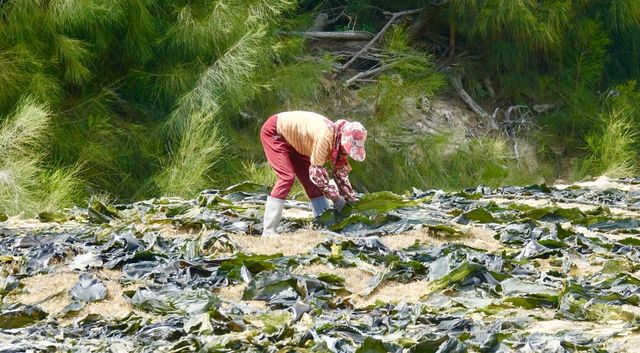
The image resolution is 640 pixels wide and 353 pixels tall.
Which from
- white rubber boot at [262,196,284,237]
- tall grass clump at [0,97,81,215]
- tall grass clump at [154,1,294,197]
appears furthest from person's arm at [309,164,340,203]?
tall grass clump at [154,1,294,197]

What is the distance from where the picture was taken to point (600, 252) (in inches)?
256

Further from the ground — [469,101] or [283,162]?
[283,162]

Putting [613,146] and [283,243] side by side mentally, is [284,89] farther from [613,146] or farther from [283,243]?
[283,243]

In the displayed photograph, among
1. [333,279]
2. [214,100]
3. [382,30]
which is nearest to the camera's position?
[333,279]

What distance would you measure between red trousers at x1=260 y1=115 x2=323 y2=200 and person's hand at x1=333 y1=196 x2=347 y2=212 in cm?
15

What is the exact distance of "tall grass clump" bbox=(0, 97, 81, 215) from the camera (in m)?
8.90

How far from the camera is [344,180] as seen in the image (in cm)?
725

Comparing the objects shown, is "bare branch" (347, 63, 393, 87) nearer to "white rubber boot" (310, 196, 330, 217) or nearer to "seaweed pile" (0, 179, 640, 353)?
"seaweed pile" (0, 179, 640, 353)

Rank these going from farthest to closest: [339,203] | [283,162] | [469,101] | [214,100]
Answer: [469,101], [214,100], [339,203], [283,162]

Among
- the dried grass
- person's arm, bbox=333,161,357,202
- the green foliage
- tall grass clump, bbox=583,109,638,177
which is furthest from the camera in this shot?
tall grass clump, bbox=583,109,638,177

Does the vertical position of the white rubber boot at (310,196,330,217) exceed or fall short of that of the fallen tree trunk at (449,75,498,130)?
it exceeds it

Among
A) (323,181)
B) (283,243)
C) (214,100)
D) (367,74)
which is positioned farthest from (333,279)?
(367,74)

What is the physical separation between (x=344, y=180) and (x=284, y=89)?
478cm

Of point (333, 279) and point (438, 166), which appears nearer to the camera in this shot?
point (333, 279)
